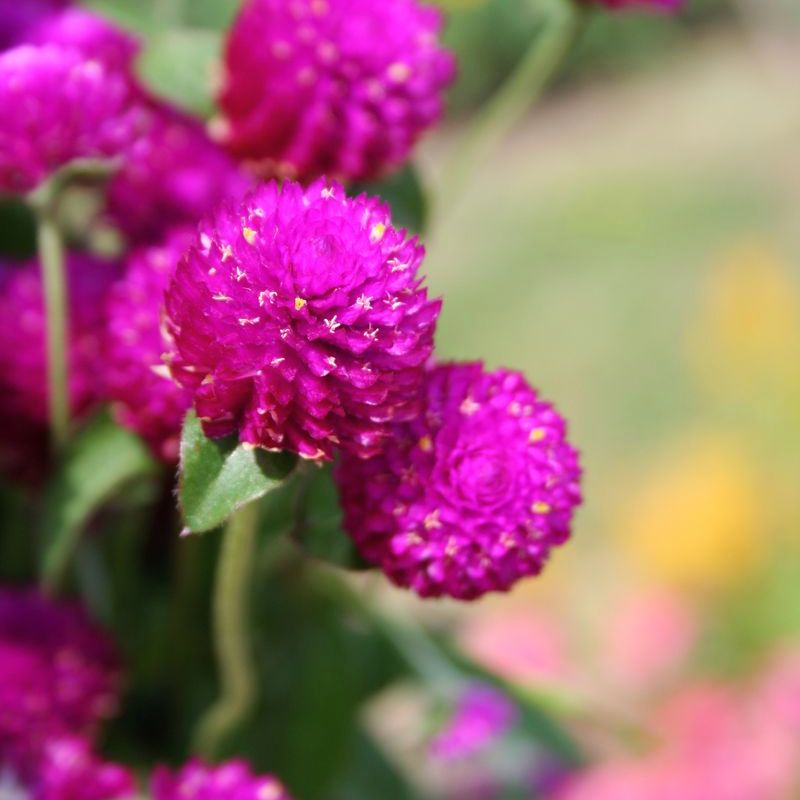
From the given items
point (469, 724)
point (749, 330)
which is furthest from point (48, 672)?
point (749, 330)

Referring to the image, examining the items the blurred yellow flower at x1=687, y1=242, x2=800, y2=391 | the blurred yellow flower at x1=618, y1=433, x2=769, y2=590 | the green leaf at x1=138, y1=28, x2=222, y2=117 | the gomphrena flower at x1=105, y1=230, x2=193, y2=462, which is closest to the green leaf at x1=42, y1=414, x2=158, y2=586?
the gomphrena flower at x1=105, y1=230, x2=193, y2=462

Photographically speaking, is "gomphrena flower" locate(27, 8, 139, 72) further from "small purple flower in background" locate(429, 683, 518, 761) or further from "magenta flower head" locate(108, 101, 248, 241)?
"small purple flower in background" locate(429, 683, 518, 761)

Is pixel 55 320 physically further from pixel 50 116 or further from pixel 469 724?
pixel 469 724

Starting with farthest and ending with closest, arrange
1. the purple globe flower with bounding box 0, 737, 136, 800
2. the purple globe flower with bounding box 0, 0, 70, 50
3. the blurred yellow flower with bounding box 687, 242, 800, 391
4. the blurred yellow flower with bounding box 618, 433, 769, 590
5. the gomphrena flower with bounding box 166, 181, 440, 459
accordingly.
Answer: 1. the blurred yellow flower with bounding box 687, 242, 800, 391
2. the blurred yellow flower with bounding box 618, 433, 769, 590
3. the purple globe flower with bounding box 0, 0, 70, 50
4. the purple globe flower with bounding box 0, 737, 136, 800
5. the gomphrena flower with bounding box 166, 181, 440, 459

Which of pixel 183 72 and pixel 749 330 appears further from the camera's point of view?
pixel 749 330

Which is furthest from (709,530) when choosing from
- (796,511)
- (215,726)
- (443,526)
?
(443,526)

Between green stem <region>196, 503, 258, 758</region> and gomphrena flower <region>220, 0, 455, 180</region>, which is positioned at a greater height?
gomphrena flower <region>220, 0, 455, 180</region>

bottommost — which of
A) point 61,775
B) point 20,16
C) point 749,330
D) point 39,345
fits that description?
point 61,775
